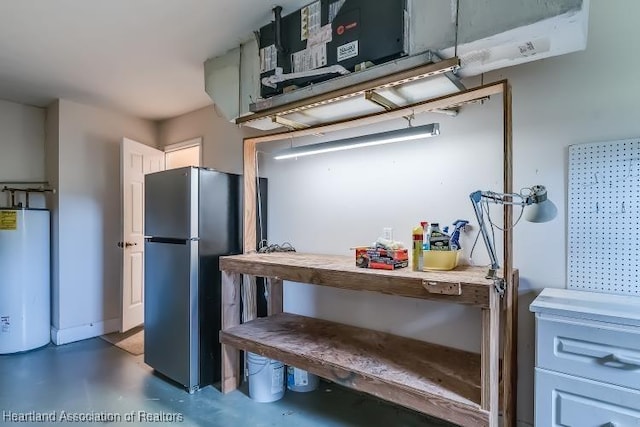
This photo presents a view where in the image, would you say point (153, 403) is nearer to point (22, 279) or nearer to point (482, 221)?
point (22, 279)

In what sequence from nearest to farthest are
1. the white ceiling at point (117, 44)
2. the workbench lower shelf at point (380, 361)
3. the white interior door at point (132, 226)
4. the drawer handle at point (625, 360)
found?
the drawer handle at point (625, 360) < the workbench lower shelf at point (380, 361) < the white ceiling at point (117, 44) < the white interior door at point (132, 226)

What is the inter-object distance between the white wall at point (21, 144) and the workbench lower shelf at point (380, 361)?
9.71 ft

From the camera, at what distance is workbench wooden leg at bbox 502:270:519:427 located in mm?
1613

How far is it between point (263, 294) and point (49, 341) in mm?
2404

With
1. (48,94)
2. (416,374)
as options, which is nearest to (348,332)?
(416,374)

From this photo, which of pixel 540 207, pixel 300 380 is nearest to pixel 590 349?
pixel 540 207

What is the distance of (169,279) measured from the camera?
270 cm

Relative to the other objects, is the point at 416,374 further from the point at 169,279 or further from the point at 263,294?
the point at 169,279

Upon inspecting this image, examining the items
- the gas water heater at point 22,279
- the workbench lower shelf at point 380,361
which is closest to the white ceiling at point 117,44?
the gas water heater at point 22,279

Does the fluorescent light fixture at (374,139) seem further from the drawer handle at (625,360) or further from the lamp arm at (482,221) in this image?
the drawer handle at (625,360)

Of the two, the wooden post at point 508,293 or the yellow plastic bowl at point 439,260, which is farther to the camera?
the yellow plastic bowl at point 439,260

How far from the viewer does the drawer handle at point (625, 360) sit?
125cm

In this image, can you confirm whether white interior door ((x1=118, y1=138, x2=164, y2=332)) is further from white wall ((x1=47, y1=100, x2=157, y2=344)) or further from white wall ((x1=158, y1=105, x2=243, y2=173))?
white wall ((x1=158, y1=105, x2=243, y2=173))

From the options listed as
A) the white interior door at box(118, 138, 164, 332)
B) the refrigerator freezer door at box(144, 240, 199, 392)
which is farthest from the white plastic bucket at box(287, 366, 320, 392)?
the white interior door at box(118, 138, 164, 332)
